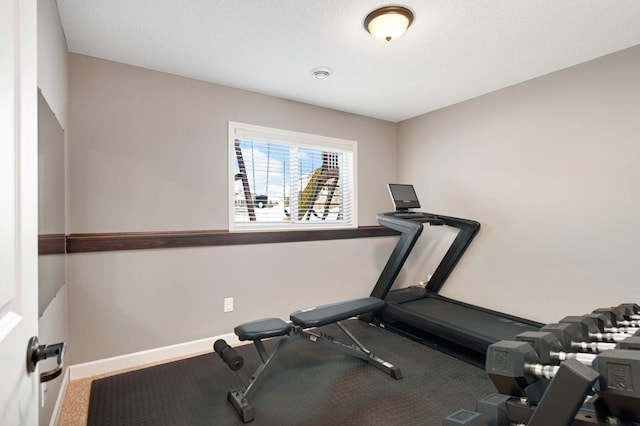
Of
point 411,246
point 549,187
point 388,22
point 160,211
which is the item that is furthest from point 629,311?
point 160,211

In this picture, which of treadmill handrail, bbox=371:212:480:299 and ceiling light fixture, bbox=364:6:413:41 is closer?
ceiling light fixture, bbox=364:6:413:41

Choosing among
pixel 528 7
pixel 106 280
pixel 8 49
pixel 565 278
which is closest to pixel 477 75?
pixel 528 7

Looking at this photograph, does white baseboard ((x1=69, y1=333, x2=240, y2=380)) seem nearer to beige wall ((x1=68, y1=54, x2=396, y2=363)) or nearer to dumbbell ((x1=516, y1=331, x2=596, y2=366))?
beige wall ((x1=68, y1=54, x2=396, y2=363))

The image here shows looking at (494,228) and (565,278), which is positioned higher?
(494,228)

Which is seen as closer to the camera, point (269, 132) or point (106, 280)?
point (106, 280)

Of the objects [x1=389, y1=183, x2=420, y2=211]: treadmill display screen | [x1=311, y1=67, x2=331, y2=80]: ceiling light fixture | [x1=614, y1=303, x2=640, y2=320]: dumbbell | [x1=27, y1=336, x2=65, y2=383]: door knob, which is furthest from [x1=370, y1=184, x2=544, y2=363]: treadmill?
[x1=27, y1=336, x2=65, y2=383]: door knob

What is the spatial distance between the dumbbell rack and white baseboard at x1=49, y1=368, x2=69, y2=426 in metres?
2.14

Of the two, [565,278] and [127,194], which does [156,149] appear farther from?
[565,278]

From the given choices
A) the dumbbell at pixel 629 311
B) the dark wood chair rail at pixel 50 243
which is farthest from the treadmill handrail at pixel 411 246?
the dark wood chair rail at pixel 50 243

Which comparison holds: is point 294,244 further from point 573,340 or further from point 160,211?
point 573,340

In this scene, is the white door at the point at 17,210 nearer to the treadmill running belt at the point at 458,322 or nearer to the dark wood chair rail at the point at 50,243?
the dark wood chair rail at the point at 50,243

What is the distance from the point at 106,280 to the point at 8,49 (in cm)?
229

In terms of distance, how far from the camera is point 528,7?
1.88 m

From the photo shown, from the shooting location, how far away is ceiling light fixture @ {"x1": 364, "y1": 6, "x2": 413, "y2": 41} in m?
1.88
